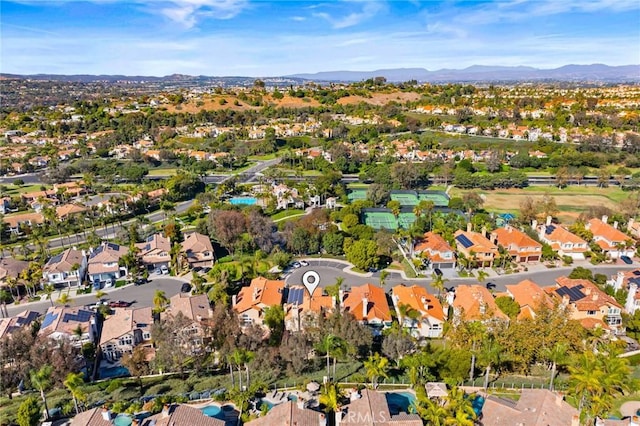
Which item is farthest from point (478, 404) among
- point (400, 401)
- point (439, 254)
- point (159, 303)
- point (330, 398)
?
point (159, 303)

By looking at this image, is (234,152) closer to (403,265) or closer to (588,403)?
(403,265)

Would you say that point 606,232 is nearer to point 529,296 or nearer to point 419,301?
point 529,296

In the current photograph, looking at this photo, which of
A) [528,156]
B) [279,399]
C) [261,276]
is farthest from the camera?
[528,156]

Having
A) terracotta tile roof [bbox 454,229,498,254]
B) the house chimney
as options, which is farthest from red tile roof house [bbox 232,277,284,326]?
terracotta tile roof [bbox 454,229,498,254]

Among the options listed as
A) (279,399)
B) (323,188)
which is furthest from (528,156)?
(279,399)


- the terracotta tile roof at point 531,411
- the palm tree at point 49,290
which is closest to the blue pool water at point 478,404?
the terracotta tile roof at point 531,411

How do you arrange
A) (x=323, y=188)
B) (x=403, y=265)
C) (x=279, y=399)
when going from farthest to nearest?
(x=323, y=188), (x=403, y=265), (x=279, y=399)

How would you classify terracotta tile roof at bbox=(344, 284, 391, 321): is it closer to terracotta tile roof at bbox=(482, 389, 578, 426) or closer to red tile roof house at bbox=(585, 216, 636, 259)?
terracotta tile roof at bbox=(482, 389, 578, 426)
